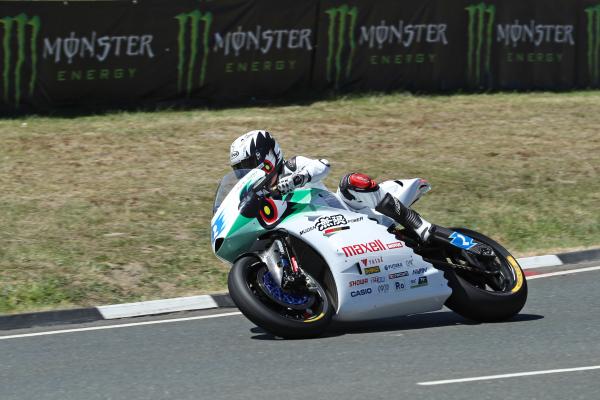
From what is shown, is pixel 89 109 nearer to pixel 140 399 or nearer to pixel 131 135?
pixel 131 135

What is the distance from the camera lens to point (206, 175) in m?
15.3

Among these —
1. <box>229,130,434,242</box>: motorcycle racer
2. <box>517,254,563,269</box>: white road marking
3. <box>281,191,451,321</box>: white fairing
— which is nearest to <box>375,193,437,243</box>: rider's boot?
<box>229,130,434,242</box>: motorcycle racer

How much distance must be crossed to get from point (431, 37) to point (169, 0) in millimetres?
4937

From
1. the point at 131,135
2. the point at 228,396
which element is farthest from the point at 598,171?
the point at 228,396

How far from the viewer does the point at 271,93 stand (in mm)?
20000

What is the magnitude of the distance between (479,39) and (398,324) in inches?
498

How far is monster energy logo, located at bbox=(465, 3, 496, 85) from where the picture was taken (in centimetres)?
2119

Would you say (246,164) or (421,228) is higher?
(246,164)

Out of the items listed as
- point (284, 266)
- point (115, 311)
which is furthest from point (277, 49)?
point (284, 266)

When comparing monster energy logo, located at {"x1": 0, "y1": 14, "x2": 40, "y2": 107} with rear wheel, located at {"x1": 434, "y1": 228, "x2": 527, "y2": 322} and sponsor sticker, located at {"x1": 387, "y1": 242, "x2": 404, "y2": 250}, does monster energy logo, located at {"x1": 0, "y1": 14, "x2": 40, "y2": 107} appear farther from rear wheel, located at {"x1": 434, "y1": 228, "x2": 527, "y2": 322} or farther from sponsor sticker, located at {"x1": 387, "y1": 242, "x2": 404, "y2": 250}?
sponsor sticker, located at {"x1": 387, "y1": 242, "x2": 404, "y2": 250}

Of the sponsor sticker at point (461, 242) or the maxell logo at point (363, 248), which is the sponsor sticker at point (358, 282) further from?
the sponsor sticker at point (461, 242)

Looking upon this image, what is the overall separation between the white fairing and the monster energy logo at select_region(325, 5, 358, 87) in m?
11.5

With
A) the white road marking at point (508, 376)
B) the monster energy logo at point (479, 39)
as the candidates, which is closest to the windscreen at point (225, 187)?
the white road marking at point (508, 376)

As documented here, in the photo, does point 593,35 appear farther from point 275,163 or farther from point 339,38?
point 275,163
